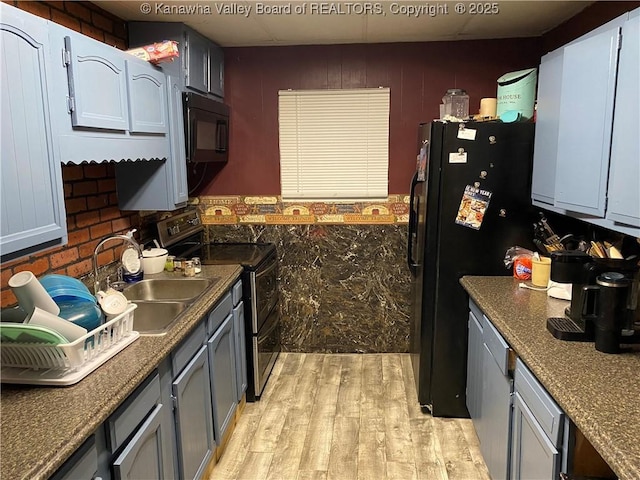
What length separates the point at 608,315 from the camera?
1.65 metres

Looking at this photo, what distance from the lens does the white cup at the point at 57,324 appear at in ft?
4.72

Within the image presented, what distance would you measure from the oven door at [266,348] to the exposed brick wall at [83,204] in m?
1.05

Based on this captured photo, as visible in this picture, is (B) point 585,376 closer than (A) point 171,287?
Yes

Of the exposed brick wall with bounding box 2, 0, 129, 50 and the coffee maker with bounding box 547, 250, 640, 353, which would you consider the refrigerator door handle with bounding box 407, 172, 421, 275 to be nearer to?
the coffee maker with bounding box 547, 250, 640, 353

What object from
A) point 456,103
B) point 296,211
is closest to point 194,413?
point 296,211

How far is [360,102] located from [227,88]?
984mm

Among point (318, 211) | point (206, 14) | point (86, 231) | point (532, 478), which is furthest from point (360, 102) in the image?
point (532, 478)

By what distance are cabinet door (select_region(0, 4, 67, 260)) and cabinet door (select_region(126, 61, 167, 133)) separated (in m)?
0.65

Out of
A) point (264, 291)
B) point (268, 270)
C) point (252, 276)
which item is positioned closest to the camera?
point (252, 276)

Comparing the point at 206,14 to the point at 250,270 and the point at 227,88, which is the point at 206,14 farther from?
the point at 250,270

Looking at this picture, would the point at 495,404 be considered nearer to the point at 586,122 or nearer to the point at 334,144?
the point at 586,122

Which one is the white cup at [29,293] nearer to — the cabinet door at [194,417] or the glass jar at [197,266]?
the cabinet door at [194,417]

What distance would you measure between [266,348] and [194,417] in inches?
49.7

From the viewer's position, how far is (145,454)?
1.64m
